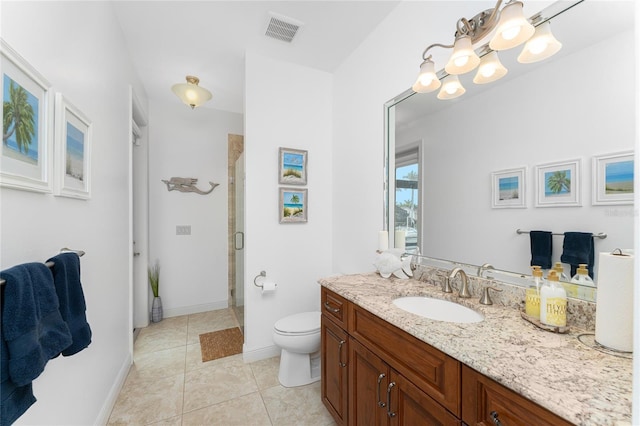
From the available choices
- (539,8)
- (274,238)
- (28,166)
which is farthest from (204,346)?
(539,8)

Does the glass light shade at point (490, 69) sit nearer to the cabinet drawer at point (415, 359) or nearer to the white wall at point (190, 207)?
the cabinet drawer at point (415, 359)

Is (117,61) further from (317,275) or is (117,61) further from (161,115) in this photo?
(317,275)

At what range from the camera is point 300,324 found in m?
1.95

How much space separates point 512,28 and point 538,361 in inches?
46.0

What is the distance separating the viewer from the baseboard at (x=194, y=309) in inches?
126

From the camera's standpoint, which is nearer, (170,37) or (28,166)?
(28,166)

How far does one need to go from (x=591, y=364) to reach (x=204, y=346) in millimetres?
2742

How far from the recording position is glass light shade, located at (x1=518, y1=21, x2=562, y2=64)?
987 millimetres

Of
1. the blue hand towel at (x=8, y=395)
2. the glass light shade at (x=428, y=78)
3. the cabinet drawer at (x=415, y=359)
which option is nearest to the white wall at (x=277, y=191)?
the glass light shade at (x=428, y=78)

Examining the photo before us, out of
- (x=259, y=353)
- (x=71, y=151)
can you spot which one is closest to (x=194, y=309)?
(x=259, y=353)

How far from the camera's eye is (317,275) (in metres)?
2.52

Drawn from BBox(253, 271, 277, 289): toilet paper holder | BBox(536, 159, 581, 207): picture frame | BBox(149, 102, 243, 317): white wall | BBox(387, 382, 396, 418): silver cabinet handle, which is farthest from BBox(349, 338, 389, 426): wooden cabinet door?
BBox(149, 102, 243, 317): white wall

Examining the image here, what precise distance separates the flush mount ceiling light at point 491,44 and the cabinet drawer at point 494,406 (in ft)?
3.96

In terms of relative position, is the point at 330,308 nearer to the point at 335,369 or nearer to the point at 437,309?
the point at 335,369
